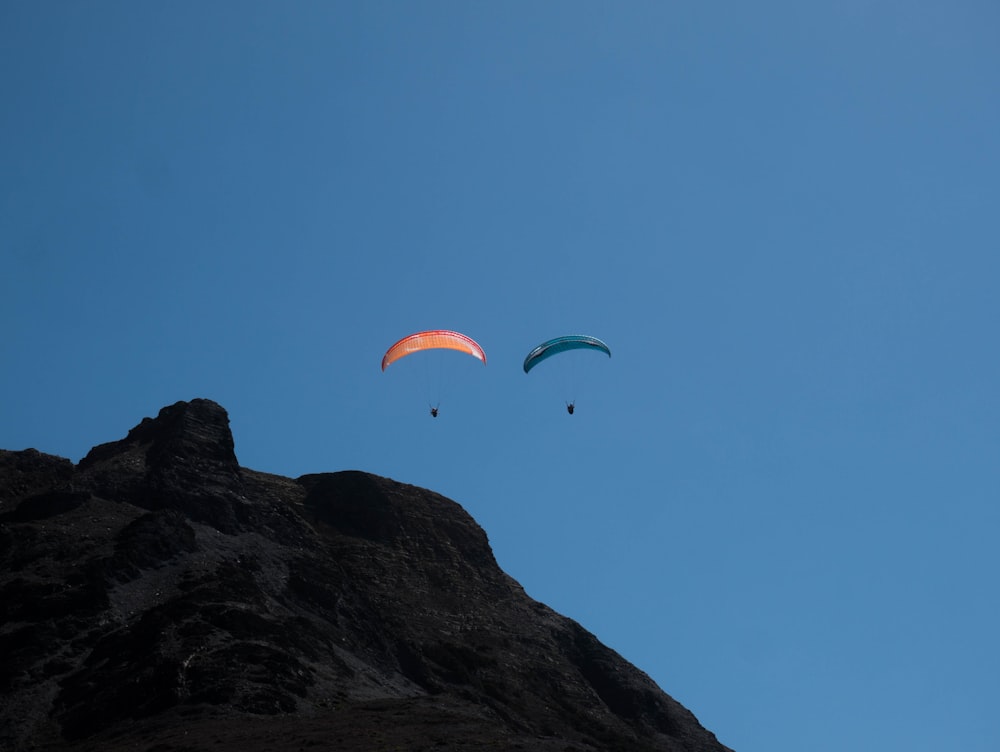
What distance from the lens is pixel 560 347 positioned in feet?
249

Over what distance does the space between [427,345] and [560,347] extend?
28.2ft

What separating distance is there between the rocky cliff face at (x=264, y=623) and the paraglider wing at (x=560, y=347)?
20341mm

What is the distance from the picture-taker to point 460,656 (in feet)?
262

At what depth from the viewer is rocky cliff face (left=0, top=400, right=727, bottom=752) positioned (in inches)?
2109

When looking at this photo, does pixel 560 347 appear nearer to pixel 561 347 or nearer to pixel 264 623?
pixel 561 347

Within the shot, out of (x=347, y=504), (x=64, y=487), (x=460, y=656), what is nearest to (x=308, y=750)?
(x=460, y=656)

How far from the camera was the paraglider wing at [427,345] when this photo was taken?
74875 mm

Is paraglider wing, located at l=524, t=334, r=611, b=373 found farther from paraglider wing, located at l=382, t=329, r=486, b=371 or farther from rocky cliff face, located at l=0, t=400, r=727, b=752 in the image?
rocky cliff face, located at l=0, t=400, r=727, b=752

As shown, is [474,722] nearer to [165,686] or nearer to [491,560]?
[165,686]

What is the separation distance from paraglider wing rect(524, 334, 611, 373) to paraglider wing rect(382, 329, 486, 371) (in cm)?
326

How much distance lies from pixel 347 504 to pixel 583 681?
25.2m

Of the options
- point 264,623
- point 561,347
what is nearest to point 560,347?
point 561,347

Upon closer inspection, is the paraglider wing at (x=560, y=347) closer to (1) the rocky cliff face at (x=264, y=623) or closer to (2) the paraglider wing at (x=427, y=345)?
(2) the paraglider wing at (x=427, y=345)

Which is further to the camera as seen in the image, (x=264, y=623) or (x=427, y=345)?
(x=427, y=345)
